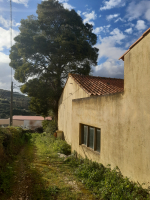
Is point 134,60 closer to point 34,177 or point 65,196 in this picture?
point 65,196

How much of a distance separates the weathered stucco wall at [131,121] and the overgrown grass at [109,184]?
0.71 feet

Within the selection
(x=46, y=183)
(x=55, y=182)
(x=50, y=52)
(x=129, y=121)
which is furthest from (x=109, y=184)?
(x=50, y=52)

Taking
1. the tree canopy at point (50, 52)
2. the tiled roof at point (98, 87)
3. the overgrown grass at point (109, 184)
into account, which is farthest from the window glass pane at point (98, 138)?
the tree canopy at point (50, 52)

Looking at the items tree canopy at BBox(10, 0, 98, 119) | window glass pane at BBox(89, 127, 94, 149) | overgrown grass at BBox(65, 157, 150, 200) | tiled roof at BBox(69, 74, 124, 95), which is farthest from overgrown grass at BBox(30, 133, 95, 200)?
tree canopy at BBox(10, 0, 98, 119)

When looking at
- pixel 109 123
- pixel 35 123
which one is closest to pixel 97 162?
pixel 109 123

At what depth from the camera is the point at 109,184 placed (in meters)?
4.54

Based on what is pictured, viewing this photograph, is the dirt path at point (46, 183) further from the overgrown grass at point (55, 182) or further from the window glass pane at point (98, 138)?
the window glass pane at point (98, 138)

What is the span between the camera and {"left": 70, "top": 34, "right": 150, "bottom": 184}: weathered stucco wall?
3889mm

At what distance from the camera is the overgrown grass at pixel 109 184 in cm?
382

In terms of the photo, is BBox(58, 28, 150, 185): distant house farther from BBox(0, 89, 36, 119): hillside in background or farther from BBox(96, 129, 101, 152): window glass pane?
BBox(0, 89, 36, 119): hillside in background

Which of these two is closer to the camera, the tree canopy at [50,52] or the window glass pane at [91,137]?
the window glass pane at [91,137]

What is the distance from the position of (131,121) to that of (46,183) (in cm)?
392

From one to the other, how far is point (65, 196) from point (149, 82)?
4.23m

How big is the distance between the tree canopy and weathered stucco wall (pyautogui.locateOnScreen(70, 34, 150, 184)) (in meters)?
14.5
